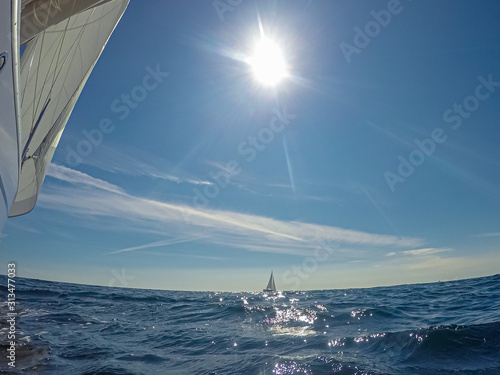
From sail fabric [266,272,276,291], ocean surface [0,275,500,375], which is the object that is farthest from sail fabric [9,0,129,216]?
sail fabric [266,272,276,291]

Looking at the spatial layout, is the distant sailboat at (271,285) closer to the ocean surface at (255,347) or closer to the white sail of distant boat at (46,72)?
the ocean surface at (255,347)

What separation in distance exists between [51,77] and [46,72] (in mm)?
149

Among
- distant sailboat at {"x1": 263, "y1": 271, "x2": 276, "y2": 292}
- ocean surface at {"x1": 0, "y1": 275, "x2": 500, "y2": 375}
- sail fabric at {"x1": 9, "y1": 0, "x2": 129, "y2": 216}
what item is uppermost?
sail fabric at {"x1": 9, "y1": 0, "x2": 129, "y2": 216}

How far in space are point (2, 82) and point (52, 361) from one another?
537 cm

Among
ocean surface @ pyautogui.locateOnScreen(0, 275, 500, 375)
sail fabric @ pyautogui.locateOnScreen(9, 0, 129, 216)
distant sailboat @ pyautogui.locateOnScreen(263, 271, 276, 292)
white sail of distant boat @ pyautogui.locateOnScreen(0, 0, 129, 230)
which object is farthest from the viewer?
distant sailboat @ pyautogui.locateOnScreen(263, 271, 276, 292)

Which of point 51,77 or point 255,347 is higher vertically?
point 51,77

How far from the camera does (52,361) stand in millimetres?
5230

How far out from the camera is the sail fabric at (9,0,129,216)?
19.1ft

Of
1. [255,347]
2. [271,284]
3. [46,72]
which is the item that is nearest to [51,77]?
A: [46,72]

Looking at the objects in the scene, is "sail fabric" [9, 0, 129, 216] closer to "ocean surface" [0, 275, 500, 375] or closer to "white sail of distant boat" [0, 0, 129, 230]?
"white sail of distant boat" [0, 0, 129, 230]

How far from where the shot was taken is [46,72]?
609cm

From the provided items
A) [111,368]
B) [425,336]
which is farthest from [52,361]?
[425,336]

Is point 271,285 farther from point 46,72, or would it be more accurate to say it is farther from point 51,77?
point 46,72

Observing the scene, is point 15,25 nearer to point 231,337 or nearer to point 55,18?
point 55,18
